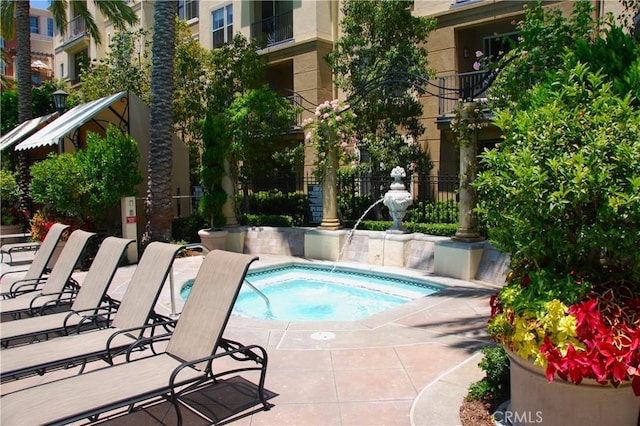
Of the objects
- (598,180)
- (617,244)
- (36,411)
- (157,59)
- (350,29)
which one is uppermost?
(350,29)

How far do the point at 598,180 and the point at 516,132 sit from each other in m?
0.77

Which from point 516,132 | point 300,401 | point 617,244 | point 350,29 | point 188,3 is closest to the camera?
point 617,244

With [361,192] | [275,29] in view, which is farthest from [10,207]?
[275,29]

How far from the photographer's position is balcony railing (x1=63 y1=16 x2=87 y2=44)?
34859 mm

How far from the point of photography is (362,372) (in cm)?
510

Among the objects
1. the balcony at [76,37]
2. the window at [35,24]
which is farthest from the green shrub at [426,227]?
the window at [35,24]

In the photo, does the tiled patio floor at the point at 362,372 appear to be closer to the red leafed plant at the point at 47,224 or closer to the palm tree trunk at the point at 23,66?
the red leafed plant at the point at 47,224

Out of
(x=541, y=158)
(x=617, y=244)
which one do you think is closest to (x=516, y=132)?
(x=541, y=158)

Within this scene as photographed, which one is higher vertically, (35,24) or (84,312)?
(35,24)

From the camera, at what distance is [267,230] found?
13953mm

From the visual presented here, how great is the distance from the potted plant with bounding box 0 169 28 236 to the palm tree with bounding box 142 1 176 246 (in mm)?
6686

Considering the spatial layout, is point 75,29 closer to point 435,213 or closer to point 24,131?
point 24,131

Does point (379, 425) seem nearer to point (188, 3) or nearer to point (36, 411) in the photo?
point (36, 411)

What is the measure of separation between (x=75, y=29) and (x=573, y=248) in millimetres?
39588
